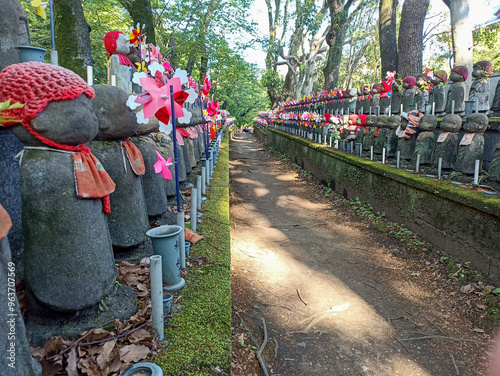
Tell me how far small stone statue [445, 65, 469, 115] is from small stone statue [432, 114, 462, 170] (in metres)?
0.91

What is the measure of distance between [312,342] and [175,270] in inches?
51.6

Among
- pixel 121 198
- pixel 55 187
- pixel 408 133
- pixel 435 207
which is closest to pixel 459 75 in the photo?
pixel 408 133

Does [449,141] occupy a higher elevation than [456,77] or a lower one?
lower

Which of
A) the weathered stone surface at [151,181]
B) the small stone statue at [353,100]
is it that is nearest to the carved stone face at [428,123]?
the small stone statue at [353,100]

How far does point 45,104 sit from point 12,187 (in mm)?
648

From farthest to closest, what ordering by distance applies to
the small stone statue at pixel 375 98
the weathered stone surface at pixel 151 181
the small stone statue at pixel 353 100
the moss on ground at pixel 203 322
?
the small stone statue at pixel 353 100 → the small stone statue at pixel 375 98 → the weathered stone surface at pixel 151 181 → the moss on ground at pixel 203 322

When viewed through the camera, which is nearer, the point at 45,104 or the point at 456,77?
the point at 45,104

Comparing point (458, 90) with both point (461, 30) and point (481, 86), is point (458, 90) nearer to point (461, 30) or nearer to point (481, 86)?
point (481, 86)

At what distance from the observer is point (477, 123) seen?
4508 millimetres

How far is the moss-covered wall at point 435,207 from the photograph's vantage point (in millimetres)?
3633

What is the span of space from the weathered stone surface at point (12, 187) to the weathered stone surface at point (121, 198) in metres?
0.66

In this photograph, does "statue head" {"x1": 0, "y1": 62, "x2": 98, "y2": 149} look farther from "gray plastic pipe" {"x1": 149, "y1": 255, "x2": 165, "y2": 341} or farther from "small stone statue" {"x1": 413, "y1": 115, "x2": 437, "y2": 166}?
"small stone statue" {"x1": 413, "y1": 115, "x2": 437, "y2": 166}

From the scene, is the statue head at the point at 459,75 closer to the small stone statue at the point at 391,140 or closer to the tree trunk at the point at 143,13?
the small stone statue at the point at 391,140

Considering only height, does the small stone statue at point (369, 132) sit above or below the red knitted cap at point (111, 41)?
below
